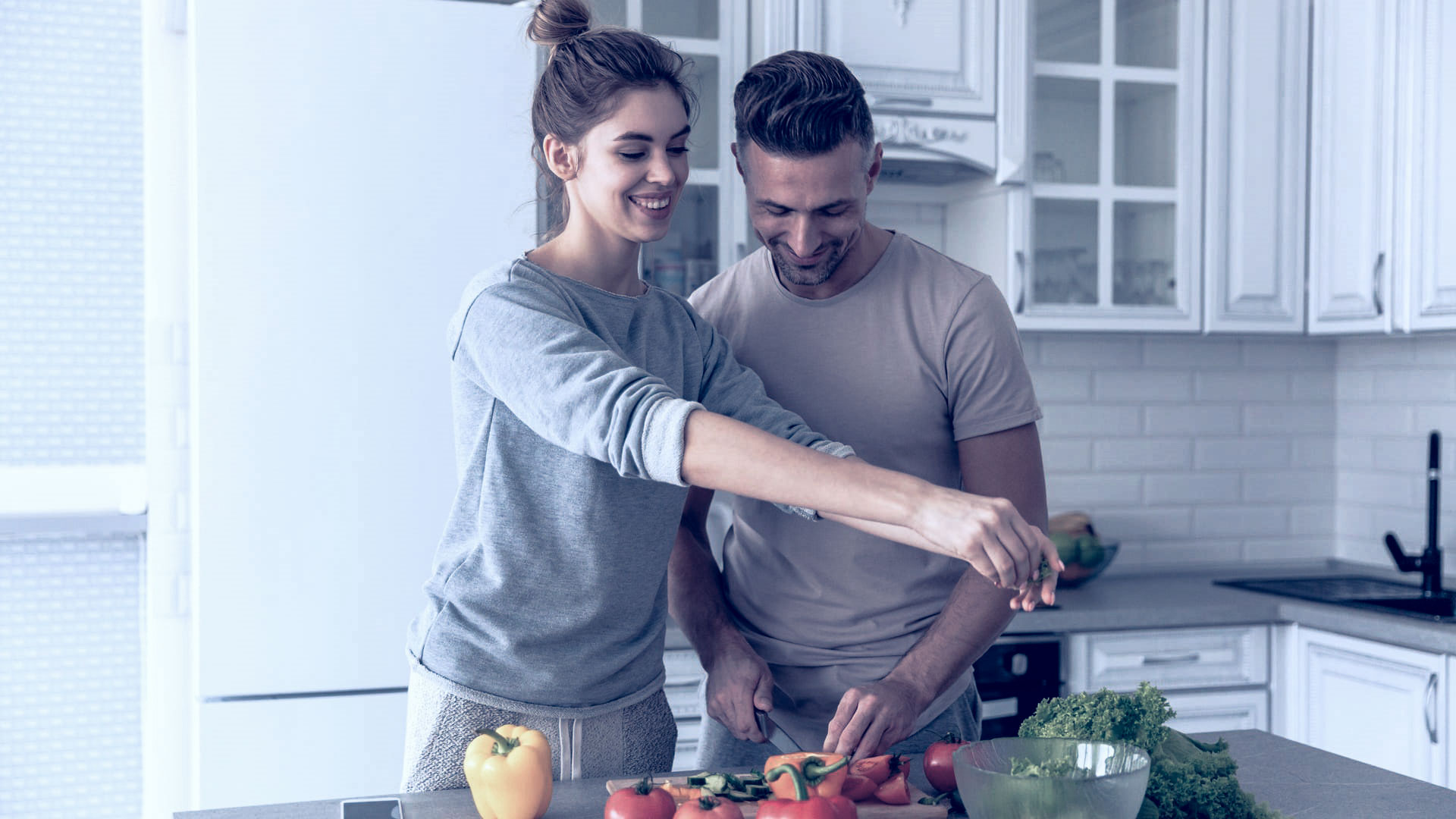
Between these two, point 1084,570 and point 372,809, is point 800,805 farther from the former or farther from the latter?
point 1084,570

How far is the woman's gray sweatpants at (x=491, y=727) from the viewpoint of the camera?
138cm

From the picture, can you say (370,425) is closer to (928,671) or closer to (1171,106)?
(928,671)

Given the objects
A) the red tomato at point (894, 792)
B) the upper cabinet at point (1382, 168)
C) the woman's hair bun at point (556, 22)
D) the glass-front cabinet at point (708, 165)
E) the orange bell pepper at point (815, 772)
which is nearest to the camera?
the orange bell pepper at point (815, 772)

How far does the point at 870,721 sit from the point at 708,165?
5.11ft

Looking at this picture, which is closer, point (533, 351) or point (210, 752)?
point (533, 351)

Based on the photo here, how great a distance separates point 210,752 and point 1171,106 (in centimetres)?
247

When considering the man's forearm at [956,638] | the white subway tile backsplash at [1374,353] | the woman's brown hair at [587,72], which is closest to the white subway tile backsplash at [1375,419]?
the white subway tile backsplash at [1374,353]

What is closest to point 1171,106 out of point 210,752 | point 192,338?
point 192,338

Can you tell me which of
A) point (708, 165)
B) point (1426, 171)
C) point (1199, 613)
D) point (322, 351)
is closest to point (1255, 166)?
point (1426, 171)

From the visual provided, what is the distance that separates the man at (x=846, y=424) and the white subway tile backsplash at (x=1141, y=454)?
1.69 meters

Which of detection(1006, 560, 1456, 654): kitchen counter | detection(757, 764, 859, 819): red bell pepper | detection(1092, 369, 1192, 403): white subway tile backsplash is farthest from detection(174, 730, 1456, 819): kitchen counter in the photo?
detection(1092, 369, 1192, 403): white subway tile backsplash

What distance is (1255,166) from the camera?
3000mm

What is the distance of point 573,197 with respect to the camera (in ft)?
4.76

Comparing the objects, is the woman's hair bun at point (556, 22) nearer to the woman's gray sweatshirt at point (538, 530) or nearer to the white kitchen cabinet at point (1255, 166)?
the woman's gray sweatshirt at point (538, 530)
